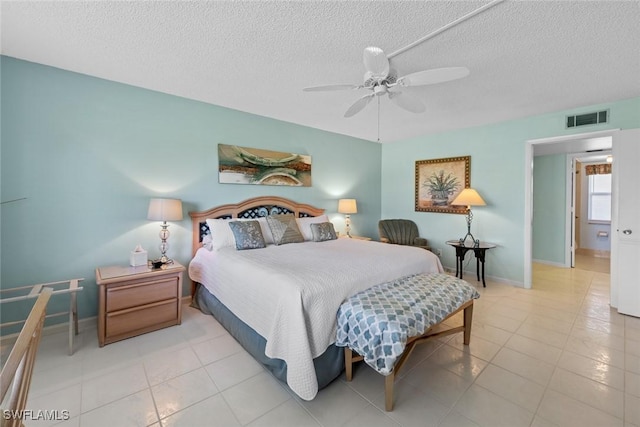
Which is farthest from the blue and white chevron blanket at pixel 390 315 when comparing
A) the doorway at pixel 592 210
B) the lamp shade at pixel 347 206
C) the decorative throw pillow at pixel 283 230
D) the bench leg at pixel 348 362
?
Result: the doorway at pixel 592 210

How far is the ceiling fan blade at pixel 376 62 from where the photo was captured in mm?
1873

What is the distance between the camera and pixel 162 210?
2.91 metres

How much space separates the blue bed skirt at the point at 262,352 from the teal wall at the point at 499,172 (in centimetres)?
359

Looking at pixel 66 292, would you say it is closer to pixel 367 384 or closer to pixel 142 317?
pixel 142 317

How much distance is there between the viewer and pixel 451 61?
2.44 m

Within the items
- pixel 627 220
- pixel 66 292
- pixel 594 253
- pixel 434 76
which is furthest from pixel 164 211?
pixel 594 253

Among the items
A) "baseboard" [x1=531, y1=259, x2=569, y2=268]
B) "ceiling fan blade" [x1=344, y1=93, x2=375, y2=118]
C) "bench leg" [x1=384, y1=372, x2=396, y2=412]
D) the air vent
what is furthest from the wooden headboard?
"baseboard" [x1=531, y1=259, x2=569, y2=268]

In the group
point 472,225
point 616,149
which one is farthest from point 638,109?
point 472,225

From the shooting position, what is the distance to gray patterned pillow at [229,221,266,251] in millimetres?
3260

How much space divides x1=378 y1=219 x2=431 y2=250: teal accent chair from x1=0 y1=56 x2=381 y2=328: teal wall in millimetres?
2750

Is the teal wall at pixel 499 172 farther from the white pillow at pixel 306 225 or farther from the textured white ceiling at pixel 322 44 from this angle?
the white pillow at pixel 306 225

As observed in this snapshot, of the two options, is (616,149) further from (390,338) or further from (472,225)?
(390,338)

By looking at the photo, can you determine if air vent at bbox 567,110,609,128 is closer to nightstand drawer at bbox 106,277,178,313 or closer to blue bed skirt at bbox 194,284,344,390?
blue bed skirt at bbox 194,284,344,390

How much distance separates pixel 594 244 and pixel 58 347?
31.4 feet
